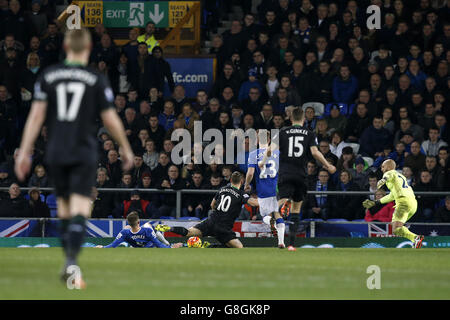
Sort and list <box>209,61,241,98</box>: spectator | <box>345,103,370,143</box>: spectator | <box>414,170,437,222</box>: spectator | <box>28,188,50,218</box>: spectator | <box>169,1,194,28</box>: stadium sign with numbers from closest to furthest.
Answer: <box>414,170,437,222</box>: spectator < <box>28,188,50,218</box>: spectator < <box>345,103,370,143</box>: spectator < <box>209,61,241,98</box>: spectator < <box>169,1,194,28</box>: stadium sign with numbers

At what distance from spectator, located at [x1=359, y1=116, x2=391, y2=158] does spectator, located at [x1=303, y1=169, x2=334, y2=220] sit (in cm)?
153

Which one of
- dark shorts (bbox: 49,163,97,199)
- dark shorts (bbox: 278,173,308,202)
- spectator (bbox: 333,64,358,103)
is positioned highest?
spectator (bbox: 333,64,358,103)

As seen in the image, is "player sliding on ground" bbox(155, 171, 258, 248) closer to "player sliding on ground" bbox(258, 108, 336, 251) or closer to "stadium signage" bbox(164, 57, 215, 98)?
"player sliding on ground" bbox(258, 108, 336, 251)

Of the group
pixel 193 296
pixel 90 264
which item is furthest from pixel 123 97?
pixel 193 296

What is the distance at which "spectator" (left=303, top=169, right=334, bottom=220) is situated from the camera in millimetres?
18312

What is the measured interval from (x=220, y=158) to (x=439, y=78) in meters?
5.90

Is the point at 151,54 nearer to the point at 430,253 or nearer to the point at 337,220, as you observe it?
the point at 337,220

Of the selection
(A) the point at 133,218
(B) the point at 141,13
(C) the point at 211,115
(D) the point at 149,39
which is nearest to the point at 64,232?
(A) the point at 133,218

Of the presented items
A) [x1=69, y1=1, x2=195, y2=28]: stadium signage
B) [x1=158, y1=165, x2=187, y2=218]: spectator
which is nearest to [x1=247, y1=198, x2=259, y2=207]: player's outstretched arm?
A: [x1=158, y1=165, x2=187, y2=218]: spectator

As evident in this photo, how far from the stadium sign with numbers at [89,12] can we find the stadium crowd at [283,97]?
3.73ft

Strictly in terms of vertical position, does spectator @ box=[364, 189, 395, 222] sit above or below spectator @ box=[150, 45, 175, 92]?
below

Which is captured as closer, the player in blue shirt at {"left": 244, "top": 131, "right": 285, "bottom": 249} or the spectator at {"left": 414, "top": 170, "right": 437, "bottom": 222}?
the player in blue shirt at {"left": 244, "top": 131, "right": 285, "bottom": 249}

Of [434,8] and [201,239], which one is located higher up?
[434,8]

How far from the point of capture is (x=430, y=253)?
1419 cm
